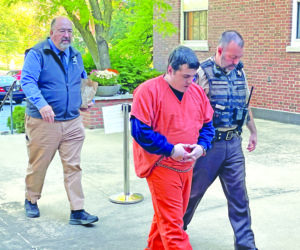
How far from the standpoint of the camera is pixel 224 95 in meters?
4.21

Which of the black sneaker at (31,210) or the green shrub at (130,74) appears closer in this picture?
the black sneaker at (31,210)

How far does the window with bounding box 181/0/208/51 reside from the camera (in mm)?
15023

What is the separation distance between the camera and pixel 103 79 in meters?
11.3

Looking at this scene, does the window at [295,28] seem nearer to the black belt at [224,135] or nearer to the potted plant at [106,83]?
the potted plant at [106,83]

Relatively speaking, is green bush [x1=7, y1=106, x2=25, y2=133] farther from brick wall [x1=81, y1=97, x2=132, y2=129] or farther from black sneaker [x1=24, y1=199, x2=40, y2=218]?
black sneaker [x1=24, y1=199, x2=40, y2=218]

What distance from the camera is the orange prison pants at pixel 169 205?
3.55 metres

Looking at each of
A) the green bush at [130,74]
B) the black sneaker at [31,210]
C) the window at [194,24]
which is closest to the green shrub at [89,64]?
the green bush at [130,74]

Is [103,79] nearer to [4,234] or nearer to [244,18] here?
[244,18]

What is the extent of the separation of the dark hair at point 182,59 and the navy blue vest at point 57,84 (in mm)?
1831

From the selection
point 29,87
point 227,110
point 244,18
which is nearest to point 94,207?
point 29,87

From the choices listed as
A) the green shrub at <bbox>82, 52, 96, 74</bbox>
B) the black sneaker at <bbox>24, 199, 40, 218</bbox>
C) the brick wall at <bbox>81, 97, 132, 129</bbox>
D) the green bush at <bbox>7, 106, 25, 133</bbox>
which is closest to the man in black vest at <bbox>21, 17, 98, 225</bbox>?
the black sneaker at <bbox>24, 199, 40, 218</bbox>

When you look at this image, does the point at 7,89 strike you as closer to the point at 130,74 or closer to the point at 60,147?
the point at 130,74

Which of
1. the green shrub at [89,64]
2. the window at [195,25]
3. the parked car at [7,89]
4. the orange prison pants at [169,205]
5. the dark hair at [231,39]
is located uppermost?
the window at [195,25]

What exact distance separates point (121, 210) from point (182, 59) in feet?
8.65
